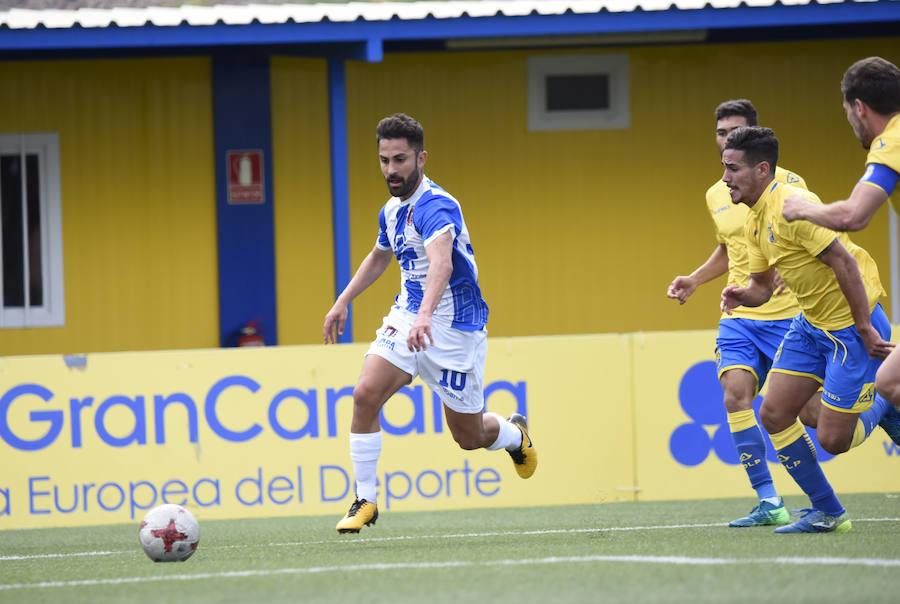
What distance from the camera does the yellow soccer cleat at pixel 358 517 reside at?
21.0 feet

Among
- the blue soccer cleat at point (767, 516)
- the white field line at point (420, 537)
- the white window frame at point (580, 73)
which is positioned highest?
the white window frame at point (580, 73)

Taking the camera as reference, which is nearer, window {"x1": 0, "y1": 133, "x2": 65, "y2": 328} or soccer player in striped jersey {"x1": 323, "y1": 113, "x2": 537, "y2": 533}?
soccer player in striped jersey {"x1": 323, "y1": 113, "x2": 537, "y2": 533}

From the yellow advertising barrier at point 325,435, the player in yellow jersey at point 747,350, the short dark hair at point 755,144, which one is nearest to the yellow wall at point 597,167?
the yellow advertising barrier at point 325,435

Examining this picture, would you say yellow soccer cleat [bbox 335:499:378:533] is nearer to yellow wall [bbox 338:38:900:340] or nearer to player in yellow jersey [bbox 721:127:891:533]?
player in yellow jersey [bbox 721:127:891:533]

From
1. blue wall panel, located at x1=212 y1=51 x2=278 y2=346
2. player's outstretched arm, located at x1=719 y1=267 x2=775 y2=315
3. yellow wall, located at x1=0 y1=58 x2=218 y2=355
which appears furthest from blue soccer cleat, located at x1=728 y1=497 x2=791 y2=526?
yellow wall, located at x1=0 y1=58 x2=218 y2=355

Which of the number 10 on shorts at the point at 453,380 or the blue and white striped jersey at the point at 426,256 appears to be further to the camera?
the number 10 on shorts at the point at 453,380

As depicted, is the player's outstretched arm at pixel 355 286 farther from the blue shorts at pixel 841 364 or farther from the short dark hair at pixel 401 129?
the blue shorts at pixel 841 364

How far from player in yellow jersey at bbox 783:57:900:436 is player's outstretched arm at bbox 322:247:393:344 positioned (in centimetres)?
243

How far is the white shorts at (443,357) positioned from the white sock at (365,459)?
0.40m

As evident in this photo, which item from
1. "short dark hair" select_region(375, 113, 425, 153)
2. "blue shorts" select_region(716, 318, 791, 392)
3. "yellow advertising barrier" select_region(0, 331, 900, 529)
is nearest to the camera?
"short dark hair" select_region(375, 113, 425, 153)

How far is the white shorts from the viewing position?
22.1ft

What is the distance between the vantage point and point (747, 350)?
733 centimetres

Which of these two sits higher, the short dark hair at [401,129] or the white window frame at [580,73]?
the white window frame at [580,73]

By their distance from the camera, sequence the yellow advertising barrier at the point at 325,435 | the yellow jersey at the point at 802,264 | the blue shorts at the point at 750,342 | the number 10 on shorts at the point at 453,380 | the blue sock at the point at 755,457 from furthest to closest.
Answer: the yellow advertising barrier at the point at 325,435 < the blue shorts at the point at 750,342 < the blue sock at the point at 755,457 < the number 10 on shorts at the point at 453,380 < the yellow jersey at the point at 802,264
